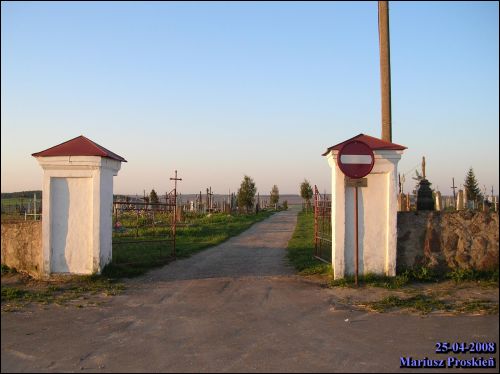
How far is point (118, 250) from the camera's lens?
1535 centimetres

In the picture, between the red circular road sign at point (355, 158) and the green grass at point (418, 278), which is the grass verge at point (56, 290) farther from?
the red circular road sign at point (355, 158)

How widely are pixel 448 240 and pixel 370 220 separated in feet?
5.85

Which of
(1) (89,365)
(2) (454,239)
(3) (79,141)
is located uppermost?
(3) (79,141)

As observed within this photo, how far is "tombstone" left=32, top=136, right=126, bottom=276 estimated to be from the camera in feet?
32.4

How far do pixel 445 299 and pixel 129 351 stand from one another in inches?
222

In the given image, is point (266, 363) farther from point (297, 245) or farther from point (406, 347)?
point (297, 245)

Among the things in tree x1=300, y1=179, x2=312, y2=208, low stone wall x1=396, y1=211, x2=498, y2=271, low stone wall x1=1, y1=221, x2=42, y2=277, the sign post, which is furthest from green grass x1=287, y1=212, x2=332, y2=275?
tree x1=300, y1=179, x2=312, y2=208

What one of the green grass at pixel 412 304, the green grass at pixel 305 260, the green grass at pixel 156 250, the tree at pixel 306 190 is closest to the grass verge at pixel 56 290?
the green grass at pixel 156 250

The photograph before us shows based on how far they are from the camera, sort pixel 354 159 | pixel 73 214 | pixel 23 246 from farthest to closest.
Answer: pixel 23 246
pixel 73 214
pixel 354 159

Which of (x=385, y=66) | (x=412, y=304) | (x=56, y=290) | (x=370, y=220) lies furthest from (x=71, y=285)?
(x=385, y=66)

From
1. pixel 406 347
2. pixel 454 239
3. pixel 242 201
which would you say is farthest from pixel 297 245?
pixel 242 201

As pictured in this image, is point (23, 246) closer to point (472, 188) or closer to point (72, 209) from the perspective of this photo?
point (72, 209)

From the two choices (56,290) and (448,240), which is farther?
(448,240)

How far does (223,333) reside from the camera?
6438 mm
